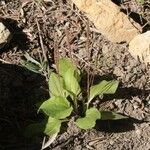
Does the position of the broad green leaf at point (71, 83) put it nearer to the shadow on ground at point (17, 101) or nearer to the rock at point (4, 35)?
the shadow on ground at point (17, 101)

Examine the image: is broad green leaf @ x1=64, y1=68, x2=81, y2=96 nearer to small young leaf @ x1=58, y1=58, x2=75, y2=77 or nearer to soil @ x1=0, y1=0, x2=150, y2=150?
small young leaf @ x1=58, y1=58, x2=75, y2=77

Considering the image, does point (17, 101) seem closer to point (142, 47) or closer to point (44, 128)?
point (44, 128)

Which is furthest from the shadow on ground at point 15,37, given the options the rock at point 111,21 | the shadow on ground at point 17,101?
the rock at point 111,21

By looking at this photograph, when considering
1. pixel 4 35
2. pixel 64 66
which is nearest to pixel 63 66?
pixel 64 66

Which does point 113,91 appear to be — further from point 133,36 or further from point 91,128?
point 133,36

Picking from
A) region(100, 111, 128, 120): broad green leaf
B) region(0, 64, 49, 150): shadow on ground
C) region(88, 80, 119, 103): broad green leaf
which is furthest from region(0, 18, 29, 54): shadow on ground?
region(100, 111, 128, 120): broad green leaf

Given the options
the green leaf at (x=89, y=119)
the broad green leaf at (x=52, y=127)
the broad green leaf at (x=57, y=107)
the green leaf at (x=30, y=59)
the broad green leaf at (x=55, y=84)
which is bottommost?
the broad green leaf at (x=52, y=127)
